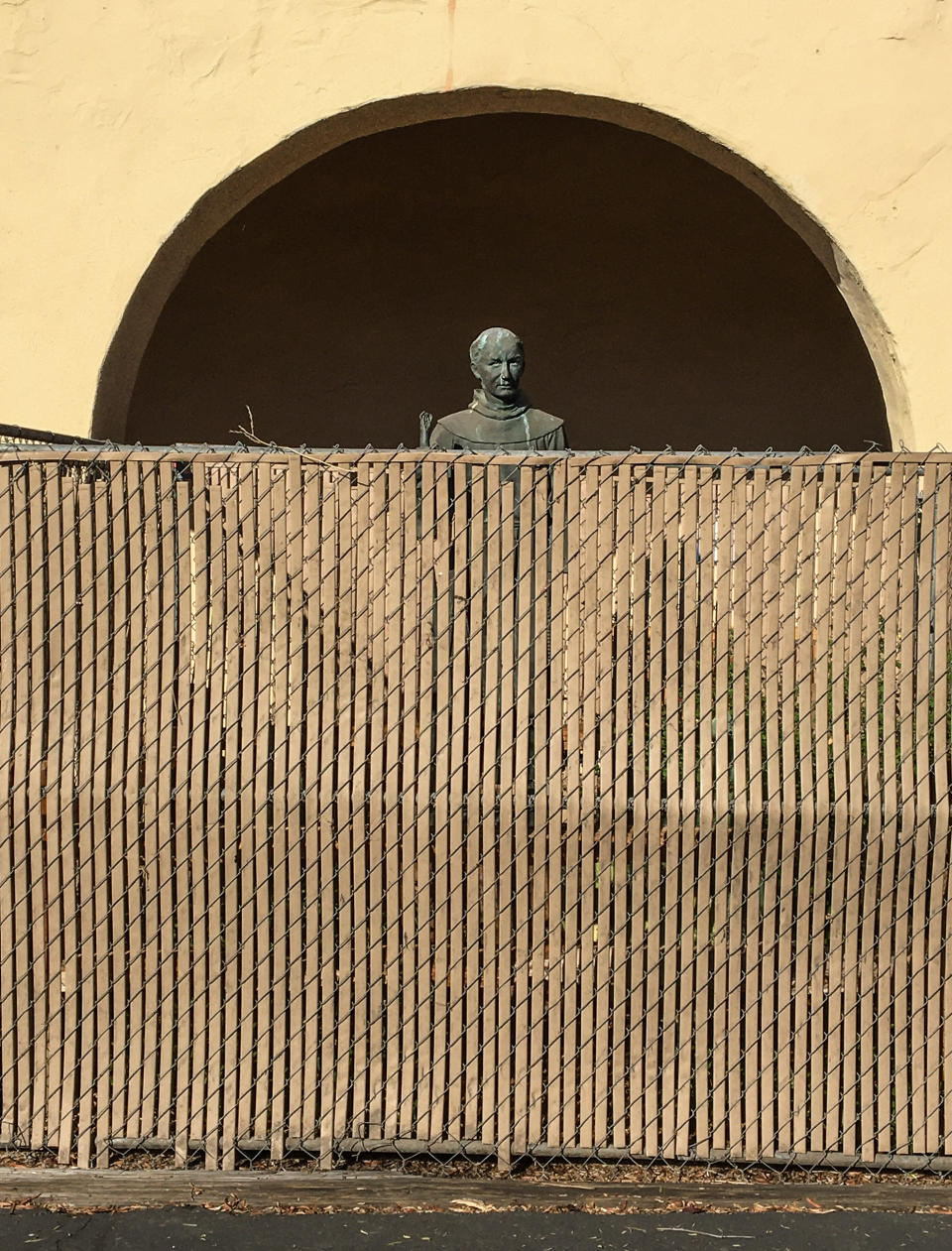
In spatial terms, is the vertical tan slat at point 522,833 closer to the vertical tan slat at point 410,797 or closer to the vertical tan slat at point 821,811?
the vertical tan slat at point 410,797

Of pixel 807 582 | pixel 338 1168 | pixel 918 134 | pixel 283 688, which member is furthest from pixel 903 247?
pixel 338 1168

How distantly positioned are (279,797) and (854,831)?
5.31 ft

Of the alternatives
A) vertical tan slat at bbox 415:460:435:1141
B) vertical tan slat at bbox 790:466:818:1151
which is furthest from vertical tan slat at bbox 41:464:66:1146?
vertical tan slat at bbox 790:466:818:1151

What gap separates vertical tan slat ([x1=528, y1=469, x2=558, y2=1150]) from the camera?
12.9 feet

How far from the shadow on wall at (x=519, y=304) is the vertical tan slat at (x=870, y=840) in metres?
6.13

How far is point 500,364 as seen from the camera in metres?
5.68

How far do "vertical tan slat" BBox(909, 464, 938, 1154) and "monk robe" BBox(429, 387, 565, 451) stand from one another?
6.67ft

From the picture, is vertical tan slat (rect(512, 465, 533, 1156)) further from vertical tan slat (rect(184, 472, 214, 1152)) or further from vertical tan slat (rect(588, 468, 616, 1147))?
vertical tan slat (rect(184, 472, 214, 1152))

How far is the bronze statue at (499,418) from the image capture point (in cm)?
568

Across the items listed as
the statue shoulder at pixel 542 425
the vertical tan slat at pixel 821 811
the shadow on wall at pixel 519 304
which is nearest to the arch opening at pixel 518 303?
the shadow on wall at pixel 519 304

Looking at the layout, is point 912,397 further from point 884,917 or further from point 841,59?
point 884,917

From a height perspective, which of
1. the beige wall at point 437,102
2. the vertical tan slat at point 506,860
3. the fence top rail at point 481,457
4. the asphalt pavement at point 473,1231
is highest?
the beige wall at point 437,102

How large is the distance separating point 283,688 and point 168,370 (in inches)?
248

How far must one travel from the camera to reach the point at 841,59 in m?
5.63
